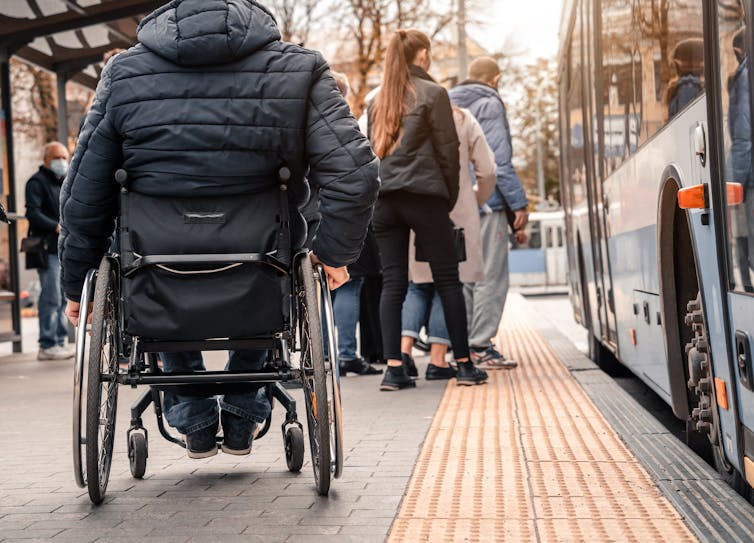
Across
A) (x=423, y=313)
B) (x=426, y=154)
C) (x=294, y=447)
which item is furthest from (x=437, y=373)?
(x=294, y=447)

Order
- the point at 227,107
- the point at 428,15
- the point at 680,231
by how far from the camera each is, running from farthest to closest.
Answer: the point at 428,15 < the point at 680,231 < the point at 227,107

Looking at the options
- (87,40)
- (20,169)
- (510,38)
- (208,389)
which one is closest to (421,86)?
(208,389)

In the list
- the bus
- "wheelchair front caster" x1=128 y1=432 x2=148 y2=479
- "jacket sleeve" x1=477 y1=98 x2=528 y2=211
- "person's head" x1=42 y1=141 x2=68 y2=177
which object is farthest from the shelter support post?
"wheelchair front caster" x1=128 y1=432 x2=148 y2=479

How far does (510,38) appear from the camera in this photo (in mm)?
49688

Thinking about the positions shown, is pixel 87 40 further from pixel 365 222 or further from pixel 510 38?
pixel 510 38

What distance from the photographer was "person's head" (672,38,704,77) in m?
4.07

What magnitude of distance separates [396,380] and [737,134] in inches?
182

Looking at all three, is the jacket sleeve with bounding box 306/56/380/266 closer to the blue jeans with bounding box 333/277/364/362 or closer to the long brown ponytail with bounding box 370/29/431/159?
the long brown ponytail with bounding box 370/29/431/159

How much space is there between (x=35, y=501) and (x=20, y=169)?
396 inches

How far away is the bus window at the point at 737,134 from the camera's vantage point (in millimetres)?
3418

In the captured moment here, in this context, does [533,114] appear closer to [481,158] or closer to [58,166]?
[58,166]

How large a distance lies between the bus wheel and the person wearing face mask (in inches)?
318

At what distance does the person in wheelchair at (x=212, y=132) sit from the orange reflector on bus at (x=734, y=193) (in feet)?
4.17

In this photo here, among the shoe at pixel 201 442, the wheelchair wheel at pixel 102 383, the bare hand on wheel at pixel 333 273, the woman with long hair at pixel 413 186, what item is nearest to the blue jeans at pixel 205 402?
the shoe at pixel 201 442
